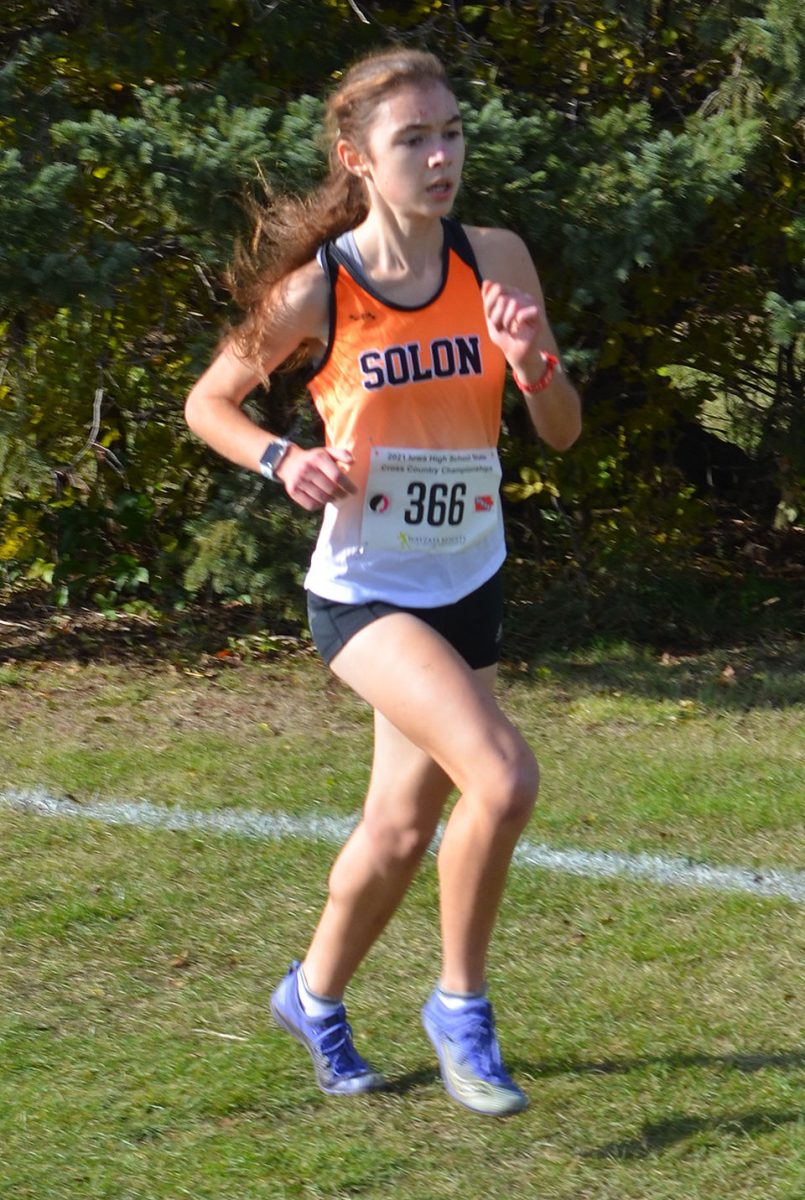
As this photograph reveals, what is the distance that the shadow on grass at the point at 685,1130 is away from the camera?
10.4ft

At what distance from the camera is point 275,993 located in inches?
141

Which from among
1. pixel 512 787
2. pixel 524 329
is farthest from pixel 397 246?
pixel 512 787

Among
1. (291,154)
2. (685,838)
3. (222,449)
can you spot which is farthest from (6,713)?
(222,449)

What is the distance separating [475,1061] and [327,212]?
5.92ft

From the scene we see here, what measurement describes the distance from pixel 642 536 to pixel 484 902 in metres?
5.30

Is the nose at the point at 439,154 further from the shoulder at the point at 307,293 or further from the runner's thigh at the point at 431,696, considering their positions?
the runner's thigh at the point at 431,696

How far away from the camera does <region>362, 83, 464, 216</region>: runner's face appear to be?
312 centimetres

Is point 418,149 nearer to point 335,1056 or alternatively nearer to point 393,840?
point 393,840

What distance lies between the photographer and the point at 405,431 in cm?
320

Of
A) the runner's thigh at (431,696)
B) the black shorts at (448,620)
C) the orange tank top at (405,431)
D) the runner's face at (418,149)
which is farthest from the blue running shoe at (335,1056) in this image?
the runner's face at (418,149)

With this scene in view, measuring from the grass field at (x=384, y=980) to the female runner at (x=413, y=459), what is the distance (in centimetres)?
28

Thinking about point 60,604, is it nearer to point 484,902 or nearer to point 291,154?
point 291,154

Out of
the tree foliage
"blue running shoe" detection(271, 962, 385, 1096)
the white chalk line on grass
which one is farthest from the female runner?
the tree foliage

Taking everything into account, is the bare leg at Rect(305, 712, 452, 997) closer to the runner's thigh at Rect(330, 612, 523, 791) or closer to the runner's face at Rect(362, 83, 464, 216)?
the runner's thigh at Rect(330, 612, 523, 791)
